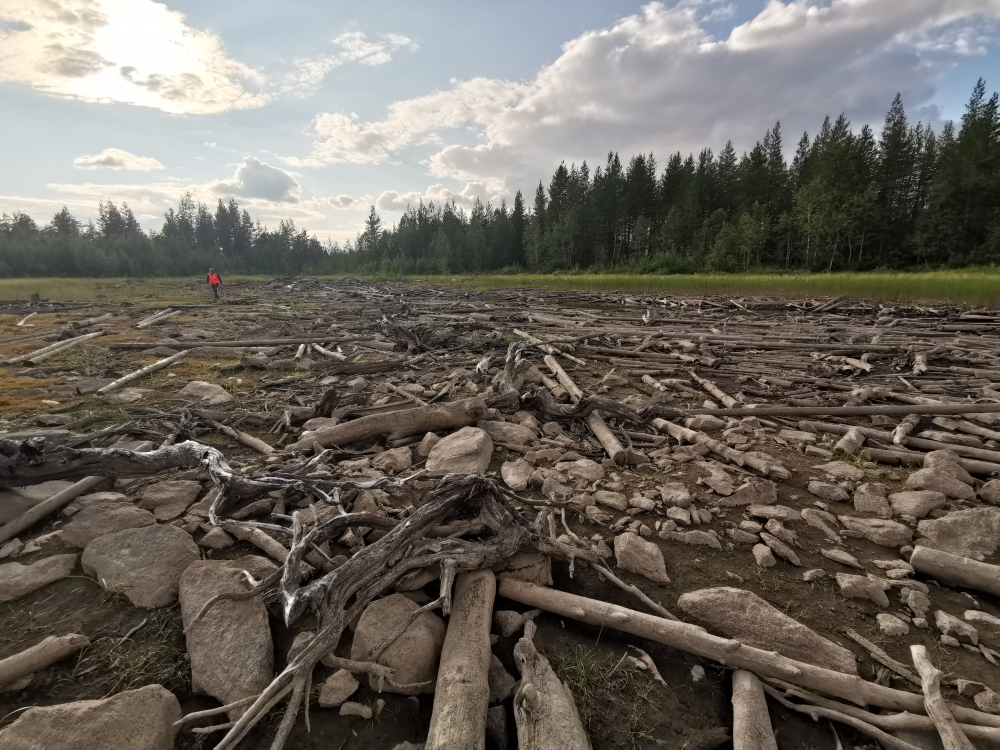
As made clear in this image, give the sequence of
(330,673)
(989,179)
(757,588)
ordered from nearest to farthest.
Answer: (330,673) → (757,588) → (989,179)

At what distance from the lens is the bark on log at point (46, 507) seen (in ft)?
11.1

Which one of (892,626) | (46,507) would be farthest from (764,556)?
(46,507)

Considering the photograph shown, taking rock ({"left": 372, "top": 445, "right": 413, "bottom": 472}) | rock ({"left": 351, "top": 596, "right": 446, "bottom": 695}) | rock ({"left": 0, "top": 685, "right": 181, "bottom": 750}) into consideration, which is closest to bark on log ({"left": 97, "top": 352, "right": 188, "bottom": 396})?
rock ({"left": 372, "top": 445, "right": 413, "bottom": 472})

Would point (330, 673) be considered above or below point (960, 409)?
below

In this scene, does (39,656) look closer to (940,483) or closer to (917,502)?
(917,502)

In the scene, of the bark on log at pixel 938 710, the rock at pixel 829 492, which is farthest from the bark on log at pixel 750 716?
the rock at pixel 829 492

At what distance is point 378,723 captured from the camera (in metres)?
2.18

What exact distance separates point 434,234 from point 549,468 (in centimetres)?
10344

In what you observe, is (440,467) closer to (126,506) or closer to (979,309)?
(126,506)

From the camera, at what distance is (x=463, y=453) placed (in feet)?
15.7

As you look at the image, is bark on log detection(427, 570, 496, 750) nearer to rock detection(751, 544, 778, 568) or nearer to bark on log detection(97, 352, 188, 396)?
rock detection(751, 544, 778, 568)

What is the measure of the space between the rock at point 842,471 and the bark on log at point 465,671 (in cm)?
395

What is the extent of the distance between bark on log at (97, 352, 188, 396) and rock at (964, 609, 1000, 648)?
10915 millimetres

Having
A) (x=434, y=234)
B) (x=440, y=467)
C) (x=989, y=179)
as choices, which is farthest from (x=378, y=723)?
(x=434, y=234)
